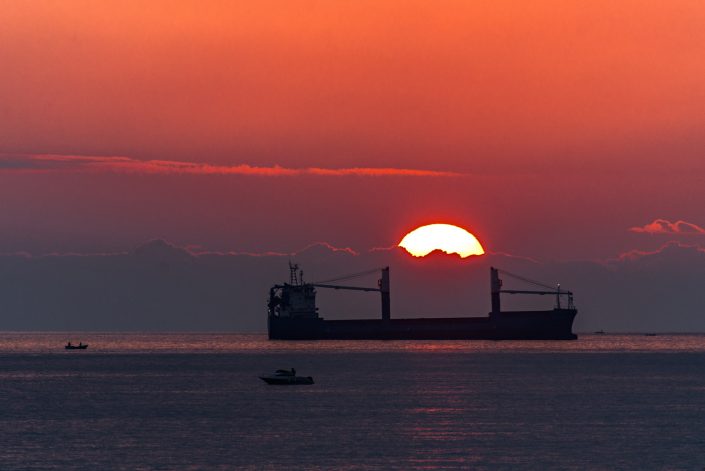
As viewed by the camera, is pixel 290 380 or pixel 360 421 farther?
pixel 290 380

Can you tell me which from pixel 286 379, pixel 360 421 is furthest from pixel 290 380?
pixel 360 421

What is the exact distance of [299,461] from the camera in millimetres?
58719

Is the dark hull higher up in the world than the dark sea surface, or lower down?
higher up

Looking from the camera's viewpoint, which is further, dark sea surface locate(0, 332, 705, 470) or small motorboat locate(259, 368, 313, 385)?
small motorboat locate(259, 368, 313, 385)

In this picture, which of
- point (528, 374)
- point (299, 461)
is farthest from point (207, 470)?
point (528, 374)

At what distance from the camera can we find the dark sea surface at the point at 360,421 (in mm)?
59781

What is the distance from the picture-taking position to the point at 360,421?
7756 cm

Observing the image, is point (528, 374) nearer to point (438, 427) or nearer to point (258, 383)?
point (258, 383)

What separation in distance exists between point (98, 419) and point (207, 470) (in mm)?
26535

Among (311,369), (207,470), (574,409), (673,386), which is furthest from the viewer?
(311,369)

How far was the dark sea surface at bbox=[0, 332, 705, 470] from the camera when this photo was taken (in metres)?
59.8

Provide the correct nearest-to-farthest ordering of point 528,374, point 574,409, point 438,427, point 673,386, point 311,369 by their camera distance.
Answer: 1. point 438,427
2. point 574,409
3. point 673,386
4. point 528,374
5. point 311,369

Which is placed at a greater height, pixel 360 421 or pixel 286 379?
pixel 286 379

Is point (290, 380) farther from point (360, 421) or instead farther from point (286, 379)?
point (360, 421)
